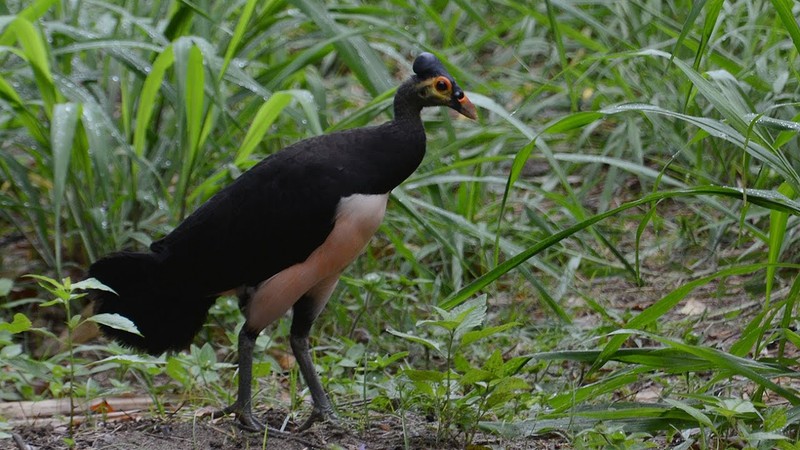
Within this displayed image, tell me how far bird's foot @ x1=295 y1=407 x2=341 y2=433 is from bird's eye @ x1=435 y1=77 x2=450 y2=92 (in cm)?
87

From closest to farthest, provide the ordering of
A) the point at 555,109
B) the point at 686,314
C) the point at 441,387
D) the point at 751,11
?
the point at 441,387
the point at 686,314
the point at 751,11
the point at 555,109

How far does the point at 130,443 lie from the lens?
2770 millimetres

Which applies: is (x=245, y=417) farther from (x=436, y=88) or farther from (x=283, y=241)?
(x=436, y=88)

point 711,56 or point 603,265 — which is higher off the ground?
point 711,56

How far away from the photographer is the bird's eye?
3053mm

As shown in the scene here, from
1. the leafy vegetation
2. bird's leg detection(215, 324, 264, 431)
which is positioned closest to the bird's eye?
the leafy vegetation

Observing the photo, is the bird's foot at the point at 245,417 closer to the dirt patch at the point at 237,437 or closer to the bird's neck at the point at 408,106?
the dirt patch at the point at 237,437

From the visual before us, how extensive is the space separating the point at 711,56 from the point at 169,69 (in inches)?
74.2

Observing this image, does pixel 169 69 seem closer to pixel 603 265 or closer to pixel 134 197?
pixel 134 197

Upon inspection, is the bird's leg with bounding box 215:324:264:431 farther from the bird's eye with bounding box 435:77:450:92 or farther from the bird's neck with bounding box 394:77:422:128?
the bird's eye with bounding box 435:77:450:92

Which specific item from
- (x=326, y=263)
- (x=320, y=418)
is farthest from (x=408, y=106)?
(x=320, y=418)

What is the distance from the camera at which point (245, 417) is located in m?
2.96

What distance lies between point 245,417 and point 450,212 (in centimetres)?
127

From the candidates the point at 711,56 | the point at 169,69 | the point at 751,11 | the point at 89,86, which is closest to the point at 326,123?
the point at 169,69
